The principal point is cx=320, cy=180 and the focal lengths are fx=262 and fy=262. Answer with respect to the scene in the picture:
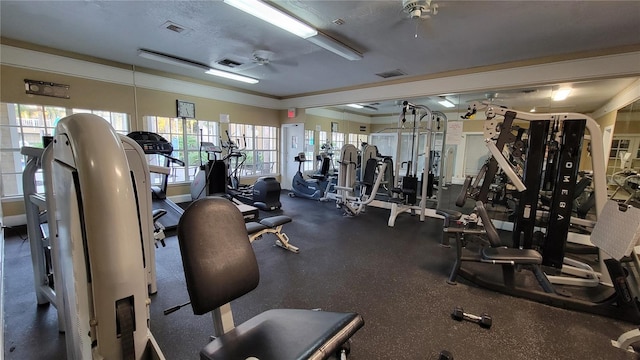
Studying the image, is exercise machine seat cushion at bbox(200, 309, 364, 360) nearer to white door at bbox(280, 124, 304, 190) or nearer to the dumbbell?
the dumbbell

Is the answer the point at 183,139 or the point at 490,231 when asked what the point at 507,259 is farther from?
the point at 183,139

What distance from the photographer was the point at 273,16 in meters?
2.76

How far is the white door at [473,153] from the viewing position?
18.4ft

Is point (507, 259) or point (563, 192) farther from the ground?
point (563, 192)

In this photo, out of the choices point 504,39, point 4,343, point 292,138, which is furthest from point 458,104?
point 4,343

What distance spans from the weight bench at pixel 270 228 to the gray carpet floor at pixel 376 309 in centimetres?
11

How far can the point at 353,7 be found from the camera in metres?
2.68

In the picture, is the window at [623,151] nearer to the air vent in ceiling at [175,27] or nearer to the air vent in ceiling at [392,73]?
the air vent in ceiling at [392,73]

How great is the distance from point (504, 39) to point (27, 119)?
7074mm

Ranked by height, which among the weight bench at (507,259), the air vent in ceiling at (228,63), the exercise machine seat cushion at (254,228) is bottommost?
the weight bench at (507,259)

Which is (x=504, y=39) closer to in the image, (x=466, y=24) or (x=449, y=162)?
(x=466, y=24)

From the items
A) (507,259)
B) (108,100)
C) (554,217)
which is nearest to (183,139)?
(108,100)

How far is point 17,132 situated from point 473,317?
655cm

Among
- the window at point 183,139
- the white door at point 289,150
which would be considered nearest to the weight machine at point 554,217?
the white door at point 289,150
